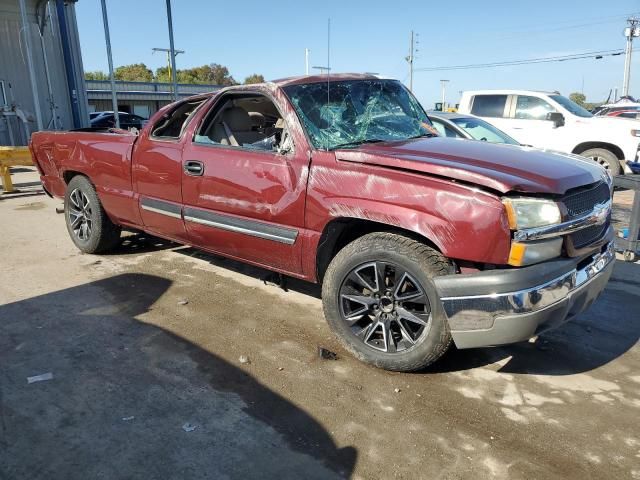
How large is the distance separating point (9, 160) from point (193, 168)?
7260 millimetres

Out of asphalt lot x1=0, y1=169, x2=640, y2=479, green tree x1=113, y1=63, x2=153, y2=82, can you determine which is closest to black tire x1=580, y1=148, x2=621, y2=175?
asphalt lot x1=0, y1=169, x2=640, y2=479

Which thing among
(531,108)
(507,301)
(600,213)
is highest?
(531,108)

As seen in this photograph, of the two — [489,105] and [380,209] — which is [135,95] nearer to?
[489,105]

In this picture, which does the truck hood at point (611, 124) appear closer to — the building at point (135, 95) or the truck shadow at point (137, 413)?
the truck shadow at point (137, 413)

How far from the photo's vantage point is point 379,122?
4059 millimetres

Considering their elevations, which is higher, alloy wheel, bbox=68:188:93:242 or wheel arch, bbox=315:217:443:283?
wheel arch, bbox=315:217:443:283

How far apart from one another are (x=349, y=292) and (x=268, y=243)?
776 mm

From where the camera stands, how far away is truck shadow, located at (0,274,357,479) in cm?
240

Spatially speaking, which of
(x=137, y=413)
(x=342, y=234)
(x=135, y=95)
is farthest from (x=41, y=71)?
(x=135, y=95)

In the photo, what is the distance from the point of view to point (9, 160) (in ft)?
31.5

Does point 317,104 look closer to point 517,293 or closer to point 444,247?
point 444,247

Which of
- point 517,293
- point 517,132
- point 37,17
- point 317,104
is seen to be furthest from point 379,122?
point 37,17

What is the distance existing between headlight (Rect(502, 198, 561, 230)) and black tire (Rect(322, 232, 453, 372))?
0.46 m

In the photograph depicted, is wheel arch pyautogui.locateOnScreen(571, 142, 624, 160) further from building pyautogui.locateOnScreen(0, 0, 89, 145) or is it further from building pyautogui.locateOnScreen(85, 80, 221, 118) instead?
building pyautogui.locateOnScreen(85, 80, 221, 118)
